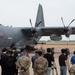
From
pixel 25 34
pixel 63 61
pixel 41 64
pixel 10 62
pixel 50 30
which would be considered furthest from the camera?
pixel 25 34

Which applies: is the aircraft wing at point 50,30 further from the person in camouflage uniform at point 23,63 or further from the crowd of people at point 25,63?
the person in camouflage uniform at point 23,63

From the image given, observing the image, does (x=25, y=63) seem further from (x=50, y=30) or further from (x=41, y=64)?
(x=50, y=30)

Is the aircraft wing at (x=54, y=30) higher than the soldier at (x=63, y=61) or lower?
higher

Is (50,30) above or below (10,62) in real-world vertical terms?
above

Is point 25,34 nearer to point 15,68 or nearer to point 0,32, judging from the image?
point 0,32

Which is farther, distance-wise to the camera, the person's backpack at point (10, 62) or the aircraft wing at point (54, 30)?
the aircraft wing at point (54, 30)

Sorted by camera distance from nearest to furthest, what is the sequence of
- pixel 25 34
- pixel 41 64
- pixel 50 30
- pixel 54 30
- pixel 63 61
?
pixel 41 64 → pixel 63 61 → pixel 54 30 → pixel 50 30 → pixel 25 34

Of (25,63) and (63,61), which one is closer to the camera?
(25,63)

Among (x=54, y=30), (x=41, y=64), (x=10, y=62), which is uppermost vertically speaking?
(x=54, y=30)

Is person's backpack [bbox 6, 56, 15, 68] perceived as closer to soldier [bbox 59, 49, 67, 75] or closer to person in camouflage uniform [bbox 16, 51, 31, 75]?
person in camouflage uniform [bbox 16, 51, 31, 75]

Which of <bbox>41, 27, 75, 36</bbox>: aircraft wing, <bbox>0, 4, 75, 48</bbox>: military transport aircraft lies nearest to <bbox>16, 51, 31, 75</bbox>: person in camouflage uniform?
<bbox>0, 4, 75, 48</bbox>: military transport aircraft

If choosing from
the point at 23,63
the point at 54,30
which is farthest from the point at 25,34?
the point at 23,63

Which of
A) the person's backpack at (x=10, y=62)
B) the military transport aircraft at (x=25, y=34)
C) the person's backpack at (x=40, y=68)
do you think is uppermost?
the military transport aircraft at (x=25, y=34)

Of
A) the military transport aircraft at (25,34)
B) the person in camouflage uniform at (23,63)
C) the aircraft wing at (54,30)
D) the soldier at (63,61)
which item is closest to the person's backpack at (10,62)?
the person in camouflage uniform at (23,63)
